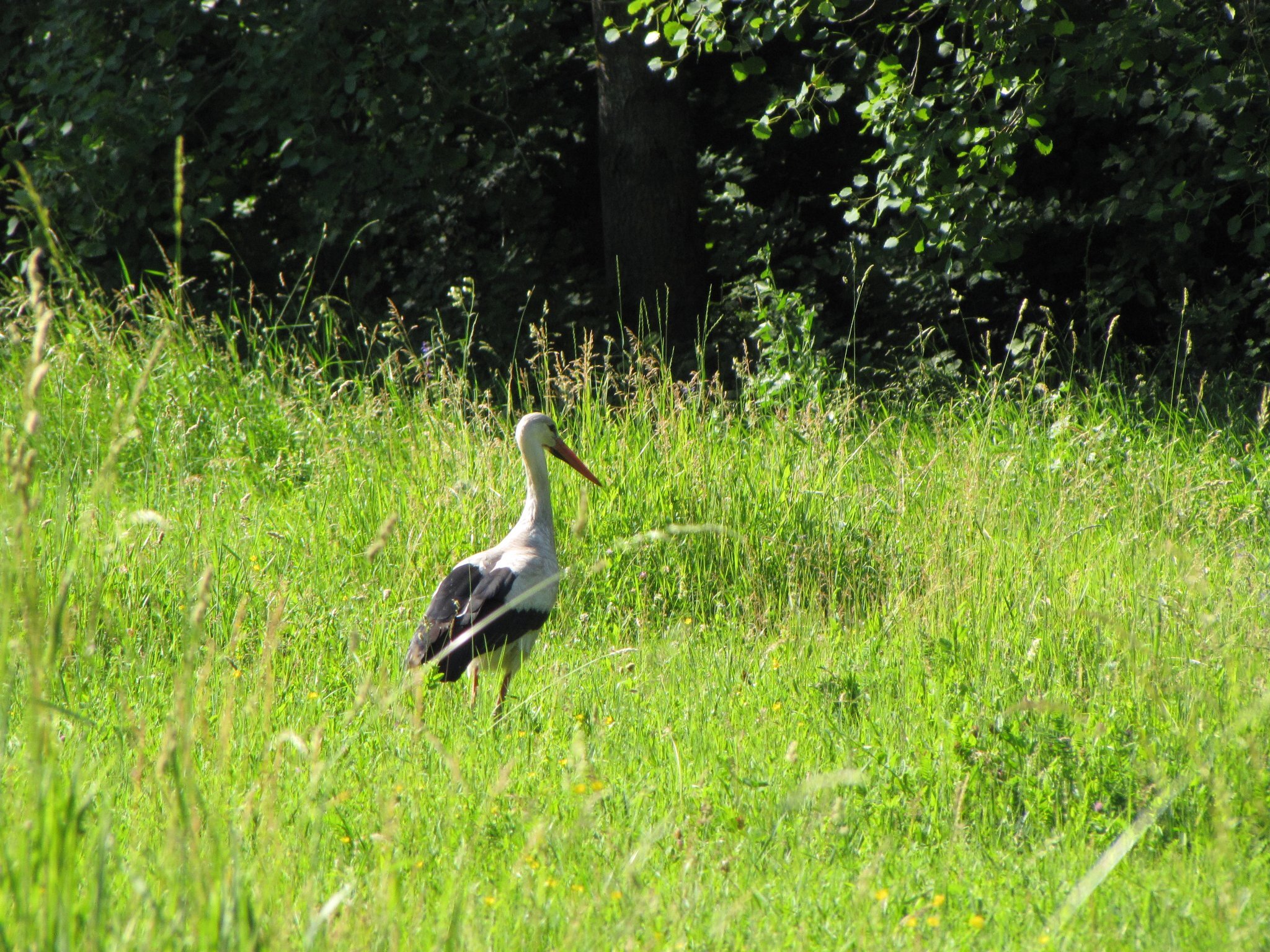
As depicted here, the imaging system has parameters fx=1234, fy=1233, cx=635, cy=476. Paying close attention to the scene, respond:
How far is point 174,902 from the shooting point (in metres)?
1.90

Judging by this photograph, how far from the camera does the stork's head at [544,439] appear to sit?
485 cm

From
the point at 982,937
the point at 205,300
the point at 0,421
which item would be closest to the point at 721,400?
the point at 0,421

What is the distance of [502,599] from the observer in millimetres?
4168

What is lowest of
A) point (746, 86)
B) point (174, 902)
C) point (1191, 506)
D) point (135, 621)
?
point (1191, 506)

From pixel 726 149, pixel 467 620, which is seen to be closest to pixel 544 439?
pixel 467 620

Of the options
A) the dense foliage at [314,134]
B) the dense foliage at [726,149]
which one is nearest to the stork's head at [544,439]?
the dense foliage at [726,149]

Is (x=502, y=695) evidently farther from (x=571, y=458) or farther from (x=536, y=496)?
(x=571, y=458)

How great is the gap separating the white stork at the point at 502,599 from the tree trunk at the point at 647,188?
12.8 ft

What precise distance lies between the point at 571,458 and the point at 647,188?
439 centimetres

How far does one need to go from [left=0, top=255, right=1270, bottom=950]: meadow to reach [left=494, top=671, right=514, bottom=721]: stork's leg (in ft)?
0.16

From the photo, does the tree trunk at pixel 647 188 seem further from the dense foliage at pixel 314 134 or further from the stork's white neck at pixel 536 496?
the stork's white neck at pixel 536 496

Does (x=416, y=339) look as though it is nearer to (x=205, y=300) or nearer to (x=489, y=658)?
(x=205, y=300)

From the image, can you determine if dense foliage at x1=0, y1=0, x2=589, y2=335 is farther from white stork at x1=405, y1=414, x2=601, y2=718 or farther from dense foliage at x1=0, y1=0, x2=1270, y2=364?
white stork at x1=405, y1=414, x2=601, y2=718

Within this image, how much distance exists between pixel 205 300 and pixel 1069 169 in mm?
6788
